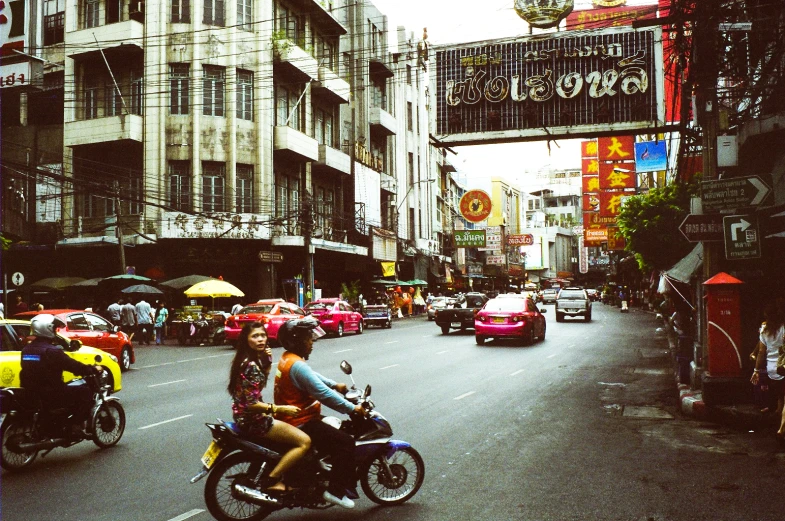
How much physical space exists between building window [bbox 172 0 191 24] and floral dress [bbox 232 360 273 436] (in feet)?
109

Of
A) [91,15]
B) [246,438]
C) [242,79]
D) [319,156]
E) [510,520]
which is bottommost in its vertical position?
[510,520]

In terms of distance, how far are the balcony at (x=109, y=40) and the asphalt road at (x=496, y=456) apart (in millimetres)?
22086

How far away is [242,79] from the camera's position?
36406 millimetres

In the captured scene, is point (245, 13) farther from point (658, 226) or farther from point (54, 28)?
point (658, 226)

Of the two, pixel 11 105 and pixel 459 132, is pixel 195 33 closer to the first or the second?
pixel 11 105

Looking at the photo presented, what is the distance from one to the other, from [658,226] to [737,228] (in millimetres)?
18349

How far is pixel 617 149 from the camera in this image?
46938 mm

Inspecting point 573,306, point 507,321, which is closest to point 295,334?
point 507,321

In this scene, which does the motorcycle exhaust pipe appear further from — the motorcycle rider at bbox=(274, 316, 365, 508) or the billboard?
the billboard

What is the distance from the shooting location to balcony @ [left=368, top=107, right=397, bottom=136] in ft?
175

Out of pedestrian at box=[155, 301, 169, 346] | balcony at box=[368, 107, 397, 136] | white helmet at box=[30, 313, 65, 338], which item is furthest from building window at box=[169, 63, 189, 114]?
white helmet at box=[30, 313, 65, 338]

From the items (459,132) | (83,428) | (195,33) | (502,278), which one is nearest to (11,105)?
(195,33)

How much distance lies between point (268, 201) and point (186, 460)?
2884 centimetres

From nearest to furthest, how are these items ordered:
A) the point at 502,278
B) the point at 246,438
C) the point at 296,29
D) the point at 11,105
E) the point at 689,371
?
1. the point at 246,438
2. the point at 689,371
3. the point at 11,105
4. the point at 296,29
5. the point at 502,278
